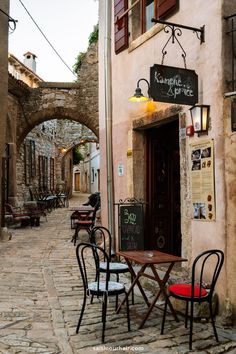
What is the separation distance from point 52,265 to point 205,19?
482 centimetres

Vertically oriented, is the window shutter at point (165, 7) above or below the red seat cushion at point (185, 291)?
above

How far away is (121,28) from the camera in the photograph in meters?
7.44

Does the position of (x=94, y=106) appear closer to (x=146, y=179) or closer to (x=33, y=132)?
(x=33, y=132)

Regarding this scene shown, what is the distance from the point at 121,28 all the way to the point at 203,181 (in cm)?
399

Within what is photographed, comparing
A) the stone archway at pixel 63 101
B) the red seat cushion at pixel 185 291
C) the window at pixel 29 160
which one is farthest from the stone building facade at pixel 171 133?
the window at pixel 29 160

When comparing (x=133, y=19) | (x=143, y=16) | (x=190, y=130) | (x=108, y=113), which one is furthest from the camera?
(x=108, y=113)

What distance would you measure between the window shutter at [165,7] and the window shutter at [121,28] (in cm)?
131

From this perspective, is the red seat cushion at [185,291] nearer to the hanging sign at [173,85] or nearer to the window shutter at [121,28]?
the hanging sign at [173,85]

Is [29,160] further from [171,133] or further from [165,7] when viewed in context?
[165,7]

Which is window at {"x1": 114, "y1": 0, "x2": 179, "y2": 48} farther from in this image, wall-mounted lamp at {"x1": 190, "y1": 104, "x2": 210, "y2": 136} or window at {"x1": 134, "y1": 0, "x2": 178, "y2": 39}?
wall-mounted lamp at {"x1": 190, "y1": 104, "x2": 210, "y2": 136}

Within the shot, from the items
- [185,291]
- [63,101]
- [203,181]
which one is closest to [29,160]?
[63,101]

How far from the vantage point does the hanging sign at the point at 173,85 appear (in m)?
4.53

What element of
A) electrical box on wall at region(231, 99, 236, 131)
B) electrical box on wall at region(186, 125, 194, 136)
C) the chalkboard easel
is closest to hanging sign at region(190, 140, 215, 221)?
electrical box on wall at region(186, 125, 194, 136)

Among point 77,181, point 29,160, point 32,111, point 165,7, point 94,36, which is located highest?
point 94,36
